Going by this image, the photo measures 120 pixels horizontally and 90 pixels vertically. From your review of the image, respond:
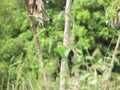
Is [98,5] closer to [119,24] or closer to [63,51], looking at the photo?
[119,24]

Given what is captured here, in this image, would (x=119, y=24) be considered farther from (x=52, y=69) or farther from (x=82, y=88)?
(x=82, y=88)

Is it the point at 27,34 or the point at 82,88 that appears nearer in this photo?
the point at 82,88

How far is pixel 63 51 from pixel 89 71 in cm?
12

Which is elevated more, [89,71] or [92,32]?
[89,71]

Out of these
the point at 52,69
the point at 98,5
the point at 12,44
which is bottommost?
the point at 12,44

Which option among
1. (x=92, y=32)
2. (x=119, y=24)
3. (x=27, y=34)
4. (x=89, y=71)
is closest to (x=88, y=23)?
(x=92, y=32)

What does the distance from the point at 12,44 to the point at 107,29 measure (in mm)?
2971

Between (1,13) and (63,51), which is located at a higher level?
(63,51)

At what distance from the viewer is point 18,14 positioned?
1440 cm

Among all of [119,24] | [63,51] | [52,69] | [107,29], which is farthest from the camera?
[107,29]

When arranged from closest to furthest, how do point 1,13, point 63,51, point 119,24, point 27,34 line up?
1. point 63,51
2. point 119,24
3. point 1,13
4. point 27,34

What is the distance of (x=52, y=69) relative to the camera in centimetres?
158

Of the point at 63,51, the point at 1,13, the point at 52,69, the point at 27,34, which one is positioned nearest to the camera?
the point at 63,51

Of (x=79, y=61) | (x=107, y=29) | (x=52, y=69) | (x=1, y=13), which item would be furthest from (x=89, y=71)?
(x=107, y=29)
